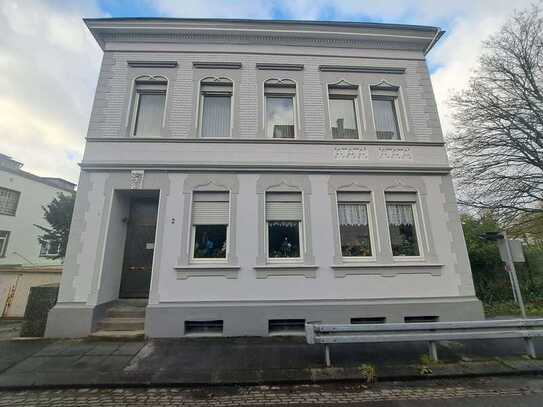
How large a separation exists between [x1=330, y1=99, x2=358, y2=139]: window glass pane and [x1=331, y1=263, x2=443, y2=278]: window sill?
3.81 metres

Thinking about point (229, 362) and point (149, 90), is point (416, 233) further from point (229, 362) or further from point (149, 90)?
point (149, 90)

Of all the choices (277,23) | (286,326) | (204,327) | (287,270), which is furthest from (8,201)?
(286,326)

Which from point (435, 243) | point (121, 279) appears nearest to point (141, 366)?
point (121, 279)

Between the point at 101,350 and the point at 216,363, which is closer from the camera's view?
the point at 216,363

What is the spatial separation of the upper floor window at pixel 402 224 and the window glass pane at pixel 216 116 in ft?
17.1

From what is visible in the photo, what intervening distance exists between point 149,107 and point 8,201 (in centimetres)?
1934

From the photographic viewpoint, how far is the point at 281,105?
743 cm

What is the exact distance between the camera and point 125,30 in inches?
290

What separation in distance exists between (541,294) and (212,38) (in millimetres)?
13971

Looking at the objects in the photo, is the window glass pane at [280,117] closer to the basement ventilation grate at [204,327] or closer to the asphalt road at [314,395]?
the basement ventilation grate at [204,327]

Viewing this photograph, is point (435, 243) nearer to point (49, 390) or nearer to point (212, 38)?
point (49, 390)

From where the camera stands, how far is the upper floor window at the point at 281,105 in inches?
284

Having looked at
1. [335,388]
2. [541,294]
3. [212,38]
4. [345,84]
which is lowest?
[335,388]

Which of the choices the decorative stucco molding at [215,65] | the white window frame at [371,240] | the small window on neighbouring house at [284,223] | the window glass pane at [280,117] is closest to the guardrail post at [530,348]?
the white window frame at [371,240]
